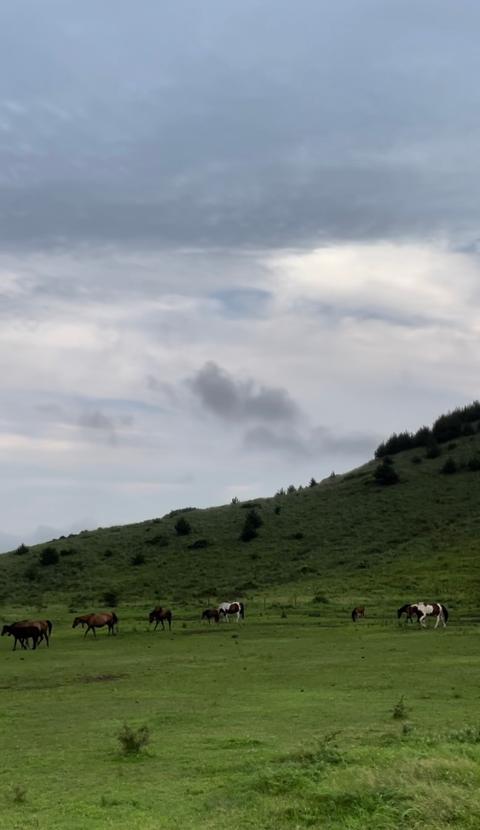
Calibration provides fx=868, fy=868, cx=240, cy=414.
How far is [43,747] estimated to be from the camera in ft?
49.4

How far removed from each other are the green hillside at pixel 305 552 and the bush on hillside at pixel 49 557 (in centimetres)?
12

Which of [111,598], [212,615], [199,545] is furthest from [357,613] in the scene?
[199,545]

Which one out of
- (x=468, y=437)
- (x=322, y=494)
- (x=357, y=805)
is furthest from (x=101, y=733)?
(x=468, y=437)

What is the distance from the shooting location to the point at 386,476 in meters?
89.4

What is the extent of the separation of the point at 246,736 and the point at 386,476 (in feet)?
248

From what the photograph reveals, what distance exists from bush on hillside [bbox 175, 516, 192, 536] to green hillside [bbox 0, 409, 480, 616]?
70 cm

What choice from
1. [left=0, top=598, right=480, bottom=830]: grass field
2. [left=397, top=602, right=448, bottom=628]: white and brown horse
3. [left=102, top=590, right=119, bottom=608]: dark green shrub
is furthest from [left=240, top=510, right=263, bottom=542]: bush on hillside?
[left=0, top=598, right=480, bottom=830]: grass field

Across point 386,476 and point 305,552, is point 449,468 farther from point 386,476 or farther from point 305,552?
point 305,552

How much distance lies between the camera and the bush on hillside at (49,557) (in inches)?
2968

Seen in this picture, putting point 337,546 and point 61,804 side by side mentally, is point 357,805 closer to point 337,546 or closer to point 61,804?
point 61,804

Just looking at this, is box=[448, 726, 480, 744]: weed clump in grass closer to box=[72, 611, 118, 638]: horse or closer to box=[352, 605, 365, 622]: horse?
box=[72, 611, 118, 638]: horse

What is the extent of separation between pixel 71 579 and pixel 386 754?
200ft

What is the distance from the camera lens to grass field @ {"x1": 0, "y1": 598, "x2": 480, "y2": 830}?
10031 millimetres

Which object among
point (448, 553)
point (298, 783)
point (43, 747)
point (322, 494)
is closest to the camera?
point (298, 783)
